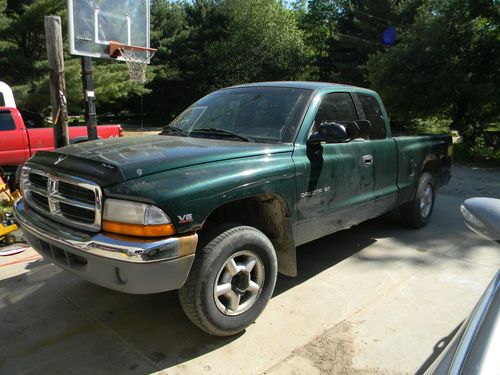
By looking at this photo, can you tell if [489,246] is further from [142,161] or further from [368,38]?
[368,38]

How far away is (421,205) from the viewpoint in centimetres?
562

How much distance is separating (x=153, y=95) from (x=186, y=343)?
29.9m

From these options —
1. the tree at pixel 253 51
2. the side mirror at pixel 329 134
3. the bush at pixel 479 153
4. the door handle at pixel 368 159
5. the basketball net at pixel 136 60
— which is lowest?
the bush at pixel 479 153

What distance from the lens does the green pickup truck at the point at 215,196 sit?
8.27ft

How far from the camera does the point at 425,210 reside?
580 centimetres

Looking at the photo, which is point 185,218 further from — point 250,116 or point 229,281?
point 250,116

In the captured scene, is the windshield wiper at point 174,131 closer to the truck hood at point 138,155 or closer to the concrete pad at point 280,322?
the truck hood at point 138,155

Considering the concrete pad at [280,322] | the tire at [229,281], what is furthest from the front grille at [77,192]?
the concrete pad at [280,322]

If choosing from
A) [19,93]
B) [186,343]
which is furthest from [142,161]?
[19,93]

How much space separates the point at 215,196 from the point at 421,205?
381cm

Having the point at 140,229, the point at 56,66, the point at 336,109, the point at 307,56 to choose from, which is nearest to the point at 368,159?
the point at 336,109

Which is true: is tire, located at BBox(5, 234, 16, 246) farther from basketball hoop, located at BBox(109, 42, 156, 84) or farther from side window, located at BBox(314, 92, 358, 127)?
basketball hoop, located at BBox(109, 42, 156, 84)

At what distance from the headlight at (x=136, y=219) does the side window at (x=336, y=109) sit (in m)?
1.86

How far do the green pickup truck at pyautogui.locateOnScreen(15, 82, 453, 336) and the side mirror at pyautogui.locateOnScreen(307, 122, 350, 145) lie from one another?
0.03ft
